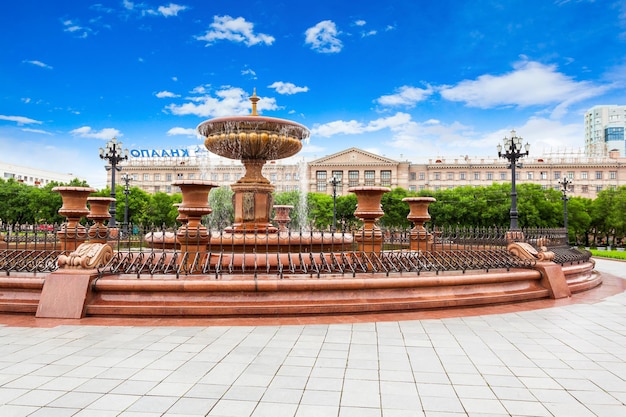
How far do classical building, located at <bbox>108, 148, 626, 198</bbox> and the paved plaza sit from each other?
61.2 m

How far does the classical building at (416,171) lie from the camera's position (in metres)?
67.5

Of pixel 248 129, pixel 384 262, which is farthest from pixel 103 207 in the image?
pixel 384 262

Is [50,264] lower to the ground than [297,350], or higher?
higher

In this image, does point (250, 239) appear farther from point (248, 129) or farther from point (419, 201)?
point (419, 201)

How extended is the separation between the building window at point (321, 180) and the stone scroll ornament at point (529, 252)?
62189 millimetres

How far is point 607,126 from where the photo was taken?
120m

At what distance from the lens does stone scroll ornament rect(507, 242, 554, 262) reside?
29.0ft

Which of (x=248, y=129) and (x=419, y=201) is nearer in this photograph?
(x=248, y=129)

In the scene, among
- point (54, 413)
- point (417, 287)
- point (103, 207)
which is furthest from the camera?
point (103, 207)

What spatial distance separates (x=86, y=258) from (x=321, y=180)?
65.8 metres

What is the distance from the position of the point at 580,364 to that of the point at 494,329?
4.79ft

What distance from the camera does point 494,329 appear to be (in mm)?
5969

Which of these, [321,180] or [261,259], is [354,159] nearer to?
[321,180]

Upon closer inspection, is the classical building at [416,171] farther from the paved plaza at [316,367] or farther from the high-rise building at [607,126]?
the paved plaza at [316,367]
